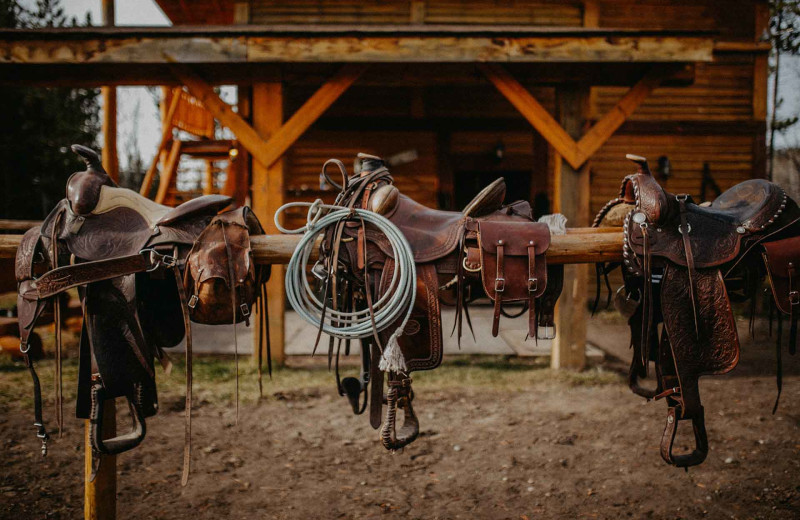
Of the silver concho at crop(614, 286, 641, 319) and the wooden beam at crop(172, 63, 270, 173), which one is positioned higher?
the wooden beam at crop(172, 63, 270, 173)

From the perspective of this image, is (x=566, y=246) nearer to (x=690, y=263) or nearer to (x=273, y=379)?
(x=690, y=263)

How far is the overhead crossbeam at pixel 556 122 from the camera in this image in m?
4.21

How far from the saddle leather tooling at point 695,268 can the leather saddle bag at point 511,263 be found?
35 cm

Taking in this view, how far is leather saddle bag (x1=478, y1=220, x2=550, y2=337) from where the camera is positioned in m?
Answer: 1.85

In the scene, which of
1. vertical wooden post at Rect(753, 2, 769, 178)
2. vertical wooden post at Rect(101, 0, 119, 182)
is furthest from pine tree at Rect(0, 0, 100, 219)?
vertical wooden post at Rect(753, 2, 769, 178)

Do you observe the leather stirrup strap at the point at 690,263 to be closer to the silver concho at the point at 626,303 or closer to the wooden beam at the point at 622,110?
the silver concho at the point at 626,303

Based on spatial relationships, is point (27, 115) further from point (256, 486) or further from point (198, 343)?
point (256, 486)

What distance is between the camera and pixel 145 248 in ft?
6.09

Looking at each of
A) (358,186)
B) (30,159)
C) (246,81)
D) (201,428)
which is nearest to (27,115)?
(30,159)

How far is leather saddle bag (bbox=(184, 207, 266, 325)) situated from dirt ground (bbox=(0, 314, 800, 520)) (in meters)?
1.42

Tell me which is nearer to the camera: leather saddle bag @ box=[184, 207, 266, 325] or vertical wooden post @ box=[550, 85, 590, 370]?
leather saddle bag @ box=[184, 207, 266, 325]

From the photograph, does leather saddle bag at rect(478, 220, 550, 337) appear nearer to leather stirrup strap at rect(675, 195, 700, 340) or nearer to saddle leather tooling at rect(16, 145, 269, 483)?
leather stirrup strap at rect(675, 195, 700, 340)

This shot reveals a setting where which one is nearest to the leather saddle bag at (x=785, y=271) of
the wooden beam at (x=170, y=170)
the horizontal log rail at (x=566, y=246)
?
the horizontal log rail at (x=566, y=246)

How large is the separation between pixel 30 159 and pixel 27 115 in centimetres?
94
